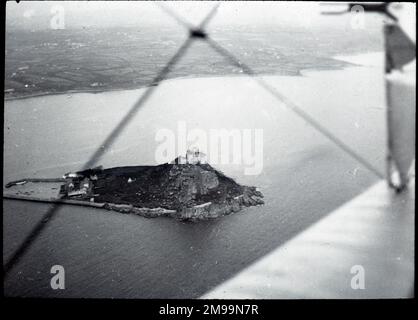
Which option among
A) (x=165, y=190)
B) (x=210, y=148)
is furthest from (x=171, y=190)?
(x=210, y=148)

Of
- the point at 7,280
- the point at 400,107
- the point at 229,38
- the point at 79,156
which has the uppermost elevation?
the point at 229,38

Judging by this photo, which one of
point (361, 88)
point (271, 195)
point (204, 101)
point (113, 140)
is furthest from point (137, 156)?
point (361, 88)

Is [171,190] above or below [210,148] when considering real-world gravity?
below

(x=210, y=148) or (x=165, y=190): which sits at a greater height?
(x=210, y=148)

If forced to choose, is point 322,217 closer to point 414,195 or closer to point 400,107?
point 414,195

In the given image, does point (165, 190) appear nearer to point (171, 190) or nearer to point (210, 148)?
point (171, 190)
